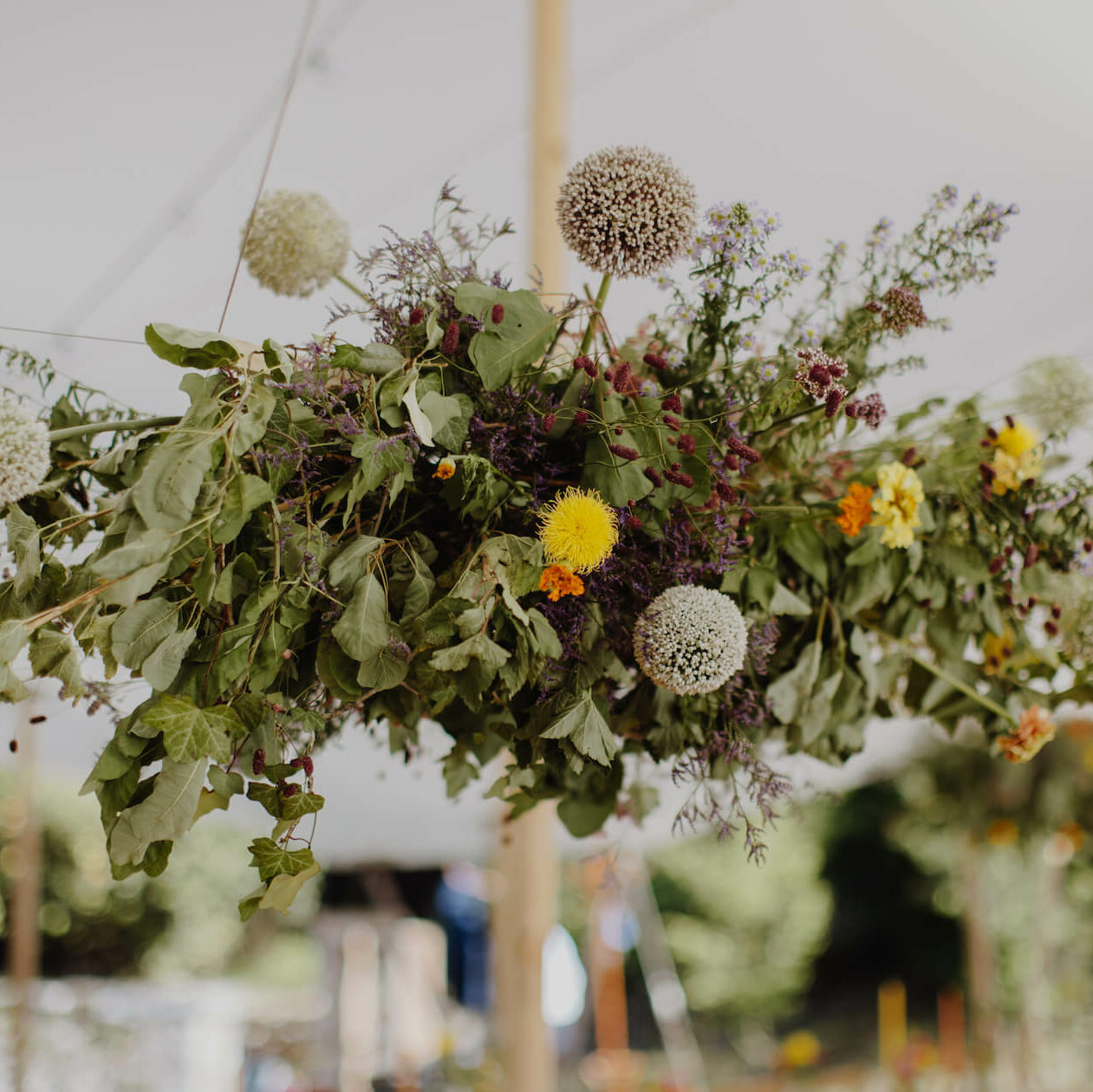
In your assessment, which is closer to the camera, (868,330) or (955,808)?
(868,330)

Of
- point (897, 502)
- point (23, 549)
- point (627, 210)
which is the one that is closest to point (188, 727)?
point (23, 549)

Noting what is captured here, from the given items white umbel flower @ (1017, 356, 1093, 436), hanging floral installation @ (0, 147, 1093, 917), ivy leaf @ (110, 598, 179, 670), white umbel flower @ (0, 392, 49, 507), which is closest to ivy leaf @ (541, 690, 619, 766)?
hanging floral installation @ (0, 147, 1093, 917)

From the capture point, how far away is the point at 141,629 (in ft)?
1.78

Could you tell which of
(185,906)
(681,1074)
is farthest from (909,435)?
(185,906)

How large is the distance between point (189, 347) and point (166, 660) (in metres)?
0.18

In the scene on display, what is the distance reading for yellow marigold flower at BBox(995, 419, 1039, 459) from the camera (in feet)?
2.67

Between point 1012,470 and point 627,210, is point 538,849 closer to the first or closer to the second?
point 1012,470

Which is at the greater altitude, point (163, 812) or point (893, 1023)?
point (163, 812)

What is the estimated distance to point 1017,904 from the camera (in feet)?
16.7

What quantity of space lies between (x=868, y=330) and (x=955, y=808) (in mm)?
3499

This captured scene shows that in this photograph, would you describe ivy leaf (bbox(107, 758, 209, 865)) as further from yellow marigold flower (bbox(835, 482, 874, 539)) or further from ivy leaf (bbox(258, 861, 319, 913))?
yellow marigold flower (bbox(835, 482, 874, 539))

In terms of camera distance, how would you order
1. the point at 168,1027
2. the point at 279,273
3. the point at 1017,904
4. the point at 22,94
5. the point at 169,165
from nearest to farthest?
1. the point at 279,273
2. the point at 22,94
3. the point at 169,165
4. the point at 168,1027
5. the point at 1017,904

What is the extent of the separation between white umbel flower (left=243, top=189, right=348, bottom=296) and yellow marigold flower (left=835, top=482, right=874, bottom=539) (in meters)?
0.46

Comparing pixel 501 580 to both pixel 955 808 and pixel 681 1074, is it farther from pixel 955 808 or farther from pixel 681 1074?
pixel 681 1074
